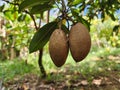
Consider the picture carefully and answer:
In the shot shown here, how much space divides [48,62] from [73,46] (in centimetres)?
517

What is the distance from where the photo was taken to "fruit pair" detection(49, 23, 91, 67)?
49.9 inches

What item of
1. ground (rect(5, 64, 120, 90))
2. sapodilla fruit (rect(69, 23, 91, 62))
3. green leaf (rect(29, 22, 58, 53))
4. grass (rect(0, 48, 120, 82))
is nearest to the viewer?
sapodilla fruit (rect(69, 23, 91, 62))

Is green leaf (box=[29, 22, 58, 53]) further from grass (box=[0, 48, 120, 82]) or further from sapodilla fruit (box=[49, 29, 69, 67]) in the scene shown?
grass (box=[0, 48, 120, 82])

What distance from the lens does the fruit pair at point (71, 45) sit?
127 cm

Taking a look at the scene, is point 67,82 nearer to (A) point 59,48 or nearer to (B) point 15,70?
(B) point 15,70

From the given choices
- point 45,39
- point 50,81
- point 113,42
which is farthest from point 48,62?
point 45,39

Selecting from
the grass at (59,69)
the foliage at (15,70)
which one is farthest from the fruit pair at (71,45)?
the foliage at (15,70)

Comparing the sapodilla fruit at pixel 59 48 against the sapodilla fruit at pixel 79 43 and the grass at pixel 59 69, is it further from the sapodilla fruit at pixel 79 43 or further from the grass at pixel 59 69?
the grass at pixel 59 69

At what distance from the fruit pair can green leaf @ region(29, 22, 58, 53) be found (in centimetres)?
24

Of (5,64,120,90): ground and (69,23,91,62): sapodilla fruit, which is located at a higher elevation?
(69,23,91,62): sapodilla fruit

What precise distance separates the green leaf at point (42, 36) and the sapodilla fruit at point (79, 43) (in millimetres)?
249

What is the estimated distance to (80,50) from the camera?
1.27 metres

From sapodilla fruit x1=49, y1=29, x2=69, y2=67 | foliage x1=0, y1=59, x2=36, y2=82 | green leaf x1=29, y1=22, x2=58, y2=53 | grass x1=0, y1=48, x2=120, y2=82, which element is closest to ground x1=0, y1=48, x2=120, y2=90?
grass x1=0, y1=48, x2=120, y2=82

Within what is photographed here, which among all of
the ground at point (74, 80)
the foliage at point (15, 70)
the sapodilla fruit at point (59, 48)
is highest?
the sapodilla fruit at point (59, 48)
